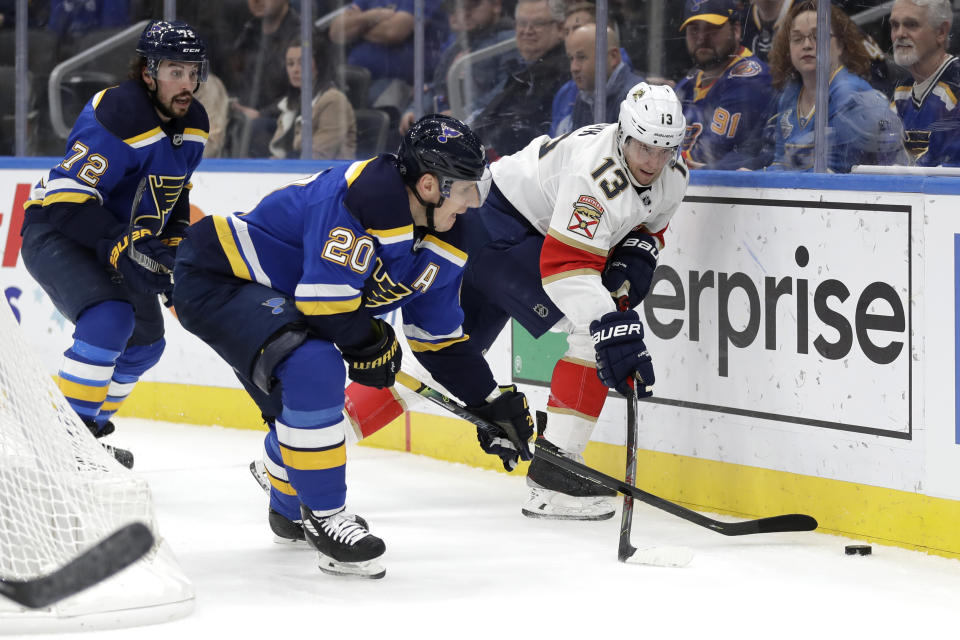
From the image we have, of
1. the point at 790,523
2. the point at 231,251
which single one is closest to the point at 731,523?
the point at 790,523

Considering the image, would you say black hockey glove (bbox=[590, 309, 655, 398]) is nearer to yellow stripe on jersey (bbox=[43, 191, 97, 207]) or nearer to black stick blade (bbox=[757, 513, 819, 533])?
black stick blade (bbox=[757, 513, 819, 533])

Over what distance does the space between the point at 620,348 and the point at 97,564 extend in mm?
1526

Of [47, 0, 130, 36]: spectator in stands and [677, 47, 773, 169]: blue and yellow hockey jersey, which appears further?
[47, 0, 130, 36]: spectator in stands

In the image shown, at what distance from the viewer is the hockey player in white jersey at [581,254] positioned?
3496mm

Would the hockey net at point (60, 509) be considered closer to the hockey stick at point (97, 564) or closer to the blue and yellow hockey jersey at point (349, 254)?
the hockey stick at point (97, 564)

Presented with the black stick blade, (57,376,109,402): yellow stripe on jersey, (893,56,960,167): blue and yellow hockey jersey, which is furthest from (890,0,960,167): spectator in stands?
(57,376,109,402): yellow stripe on jersey

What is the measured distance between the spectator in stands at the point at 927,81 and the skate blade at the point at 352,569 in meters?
1.69

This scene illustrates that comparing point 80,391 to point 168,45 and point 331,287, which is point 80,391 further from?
point 331,287

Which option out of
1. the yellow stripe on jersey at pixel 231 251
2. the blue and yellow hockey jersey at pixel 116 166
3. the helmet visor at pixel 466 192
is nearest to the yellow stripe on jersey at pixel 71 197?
the blue and yellow hockey jersey at pixel 116 166

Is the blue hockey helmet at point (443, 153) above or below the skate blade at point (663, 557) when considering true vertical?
above

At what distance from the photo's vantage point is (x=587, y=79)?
4441 millimetres

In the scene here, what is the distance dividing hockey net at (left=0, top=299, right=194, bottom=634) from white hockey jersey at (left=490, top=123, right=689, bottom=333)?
119 cm

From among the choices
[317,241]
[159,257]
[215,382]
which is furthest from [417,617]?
[215,382]

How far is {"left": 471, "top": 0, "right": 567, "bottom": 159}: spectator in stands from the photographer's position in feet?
14.9
